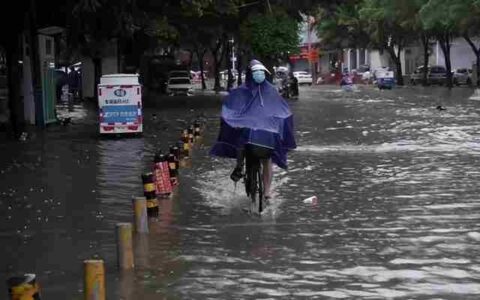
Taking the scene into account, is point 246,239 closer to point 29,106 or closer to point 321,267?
point 321,267

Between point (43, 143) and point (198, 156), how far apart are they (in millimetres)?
4551

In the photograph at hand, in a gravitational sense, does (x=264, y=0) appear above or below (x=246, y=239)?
above

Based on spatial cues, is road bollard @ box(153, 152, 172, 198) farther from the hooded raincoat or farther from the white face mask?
the white face mask

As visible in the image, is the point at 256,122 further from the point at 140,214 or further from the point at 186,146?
the point at 186,146

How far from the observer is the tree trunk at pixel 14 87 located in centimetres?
2052

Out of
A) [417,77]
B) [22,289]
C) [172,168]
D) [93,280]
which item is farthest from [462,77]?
[22,289]

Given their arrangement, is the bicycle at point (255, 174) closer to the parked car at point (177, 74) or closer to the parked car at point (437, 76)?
the parked car at point (177, 74)

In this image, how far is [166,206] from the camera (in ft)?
38.8

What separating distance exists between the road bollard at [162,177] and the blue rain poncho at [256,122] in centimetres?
116

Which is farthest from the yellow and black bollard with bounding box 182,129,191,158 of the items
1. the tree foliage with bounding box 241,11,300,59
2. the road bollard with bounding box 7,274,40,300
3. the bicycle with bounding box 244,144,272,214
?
the tree foliage with bounding box 241,11,300,59

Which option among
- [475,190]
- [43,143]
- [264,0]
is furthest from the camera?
[264,0]

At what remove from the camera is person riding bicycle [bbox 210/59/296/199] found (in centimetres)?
1100

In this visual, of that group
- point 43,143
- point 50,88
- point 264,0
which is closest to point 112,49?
point 264,0

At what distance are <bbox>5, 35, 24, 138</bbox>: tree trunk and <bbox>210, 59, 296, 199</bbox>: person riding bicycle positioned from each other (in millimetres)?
10530
